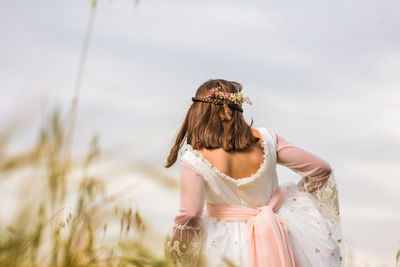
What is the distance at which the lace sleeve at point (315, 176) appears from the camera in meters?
2.95

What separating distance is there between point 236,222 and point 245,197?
0.52ft

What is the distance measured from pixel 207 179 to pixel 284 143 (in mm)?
585

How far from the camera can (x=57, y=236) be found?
980mm

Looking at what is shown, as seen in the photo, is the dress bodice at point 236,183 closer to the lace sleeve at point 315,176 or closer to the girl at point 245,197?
the girl at point 245,197

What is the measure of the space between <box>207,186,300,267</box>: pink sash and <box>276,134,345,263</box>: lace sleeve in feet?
0.99

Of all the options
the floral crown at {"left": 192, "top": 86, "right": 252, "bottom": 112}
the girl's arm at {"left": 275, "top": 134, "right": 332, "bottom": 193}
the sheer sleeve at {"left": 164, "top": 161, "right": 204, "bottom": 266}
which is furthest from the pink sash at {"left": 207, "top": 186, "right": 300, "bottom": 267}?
the floral crown at {"left": 192, "top": 86, "right": 252, "bottom": 112}

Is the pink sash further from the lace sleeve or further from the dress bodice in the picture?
the lace sleeve

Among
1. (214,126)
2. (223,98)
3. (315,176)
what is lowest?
(315,176)

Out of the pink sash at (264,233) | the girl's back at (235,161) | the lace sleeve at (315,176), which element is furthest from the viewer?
the lace sleeve at (315,176)

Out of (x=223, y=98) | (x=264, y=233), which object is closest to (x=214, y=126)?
(x=223, y=98)

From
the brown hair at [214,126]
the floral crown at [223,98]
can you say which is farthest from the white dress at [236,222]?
the floral crown at [223,98]

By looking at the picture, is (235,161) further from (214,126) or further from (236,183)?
(214,126)

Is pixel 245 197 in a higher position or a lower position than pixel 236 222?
higher

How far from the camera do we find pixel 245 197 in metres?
2.76
